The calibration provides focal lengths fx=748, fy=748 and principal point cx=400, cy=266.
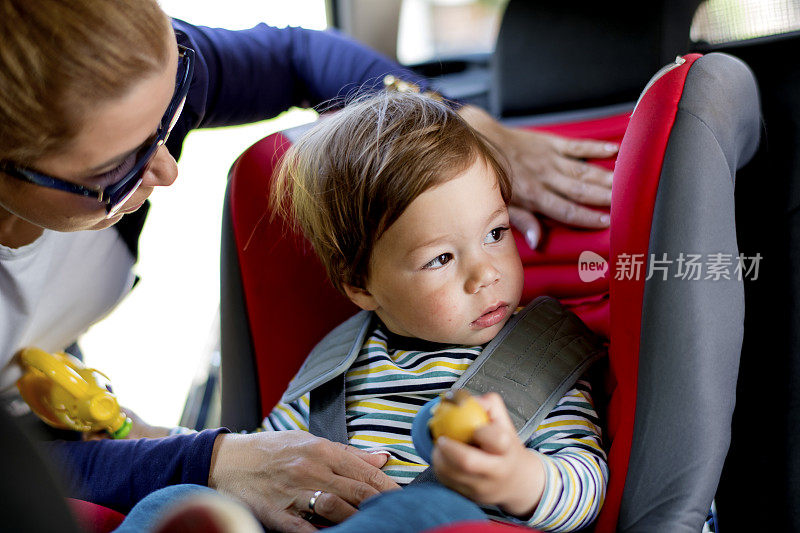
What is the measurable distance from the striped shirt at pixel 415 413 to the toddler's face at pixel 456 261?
5 centimetres

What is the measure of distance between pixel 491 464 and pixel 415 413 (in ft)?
0.94

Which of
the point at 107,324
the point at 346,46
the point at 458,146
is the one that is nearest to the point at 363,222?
the point at 458,146

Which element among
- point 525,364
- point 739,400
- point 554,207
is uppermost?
point 554,207

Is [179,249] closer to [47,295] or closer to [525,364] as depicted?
[47,295]

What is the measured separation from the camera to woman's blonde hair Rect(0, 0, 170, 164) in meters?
0.73

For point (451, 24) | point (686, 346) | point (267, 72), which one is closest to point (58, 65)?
point (267, 72)

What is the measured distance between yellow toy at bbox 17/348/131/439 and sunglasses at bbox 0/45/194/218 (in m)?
0.28

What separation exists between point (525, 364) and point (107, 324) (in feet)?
6.31

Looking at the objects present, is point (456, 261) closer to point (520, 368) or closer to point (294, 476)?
point (520, 368)

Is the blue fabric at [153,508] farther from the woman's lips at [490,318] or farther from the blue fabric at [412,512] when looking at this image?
the woman's lips at [490,318]

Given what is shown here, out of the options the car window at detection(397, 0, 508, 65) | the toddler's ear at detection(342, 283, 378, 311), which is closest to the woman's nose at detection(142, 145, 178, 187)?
the toddler's ear at detection(342, 283, 378, 311)

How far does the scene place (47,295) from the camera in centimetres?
116

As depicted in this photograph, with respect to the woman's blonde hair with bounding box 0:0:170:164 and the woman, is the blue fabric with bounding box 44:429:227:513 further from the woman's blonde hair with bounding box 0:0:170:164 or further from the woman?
the woman's blonde hair with bounding box 0:0:170:164

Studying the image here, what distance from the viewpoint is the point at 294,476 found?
890 mm
